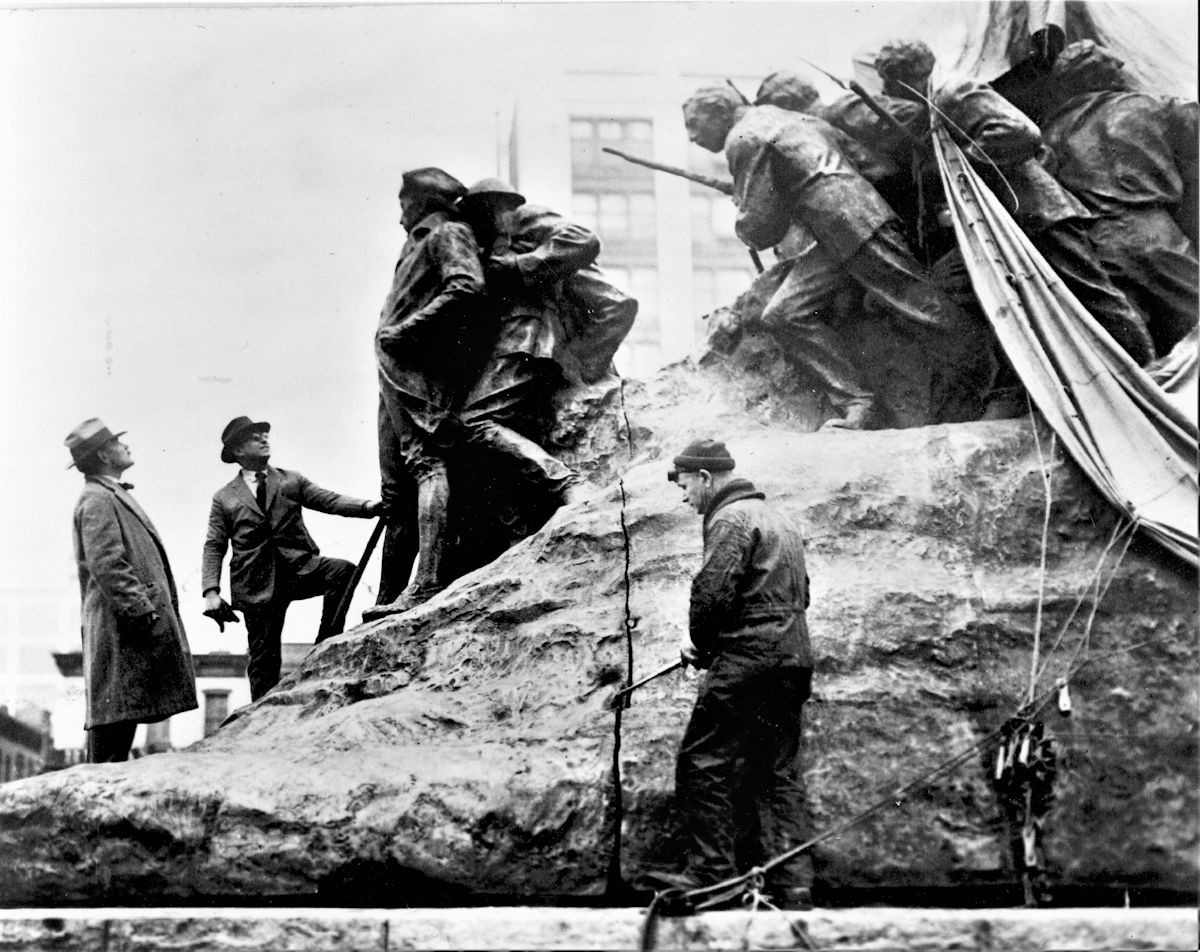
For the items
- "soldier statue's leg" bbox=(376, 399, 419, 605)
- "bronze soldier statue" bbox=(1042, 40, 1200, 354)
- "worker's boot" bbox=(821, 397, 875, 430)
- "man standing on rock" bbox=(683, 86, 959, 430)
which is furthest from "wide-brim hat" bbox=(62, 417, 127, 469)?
"bronze soldier statue" bbox=(1042, 40, 1200, 354)

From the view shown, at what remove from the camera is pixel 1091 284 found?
24.6 ft

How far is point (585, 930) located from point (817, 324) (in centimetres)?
372

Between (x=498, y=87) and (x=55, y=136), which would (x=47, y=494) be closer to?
(x=55, y=136)

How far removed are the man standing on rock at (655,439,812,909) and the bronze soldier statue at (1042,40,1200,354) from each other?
287cm

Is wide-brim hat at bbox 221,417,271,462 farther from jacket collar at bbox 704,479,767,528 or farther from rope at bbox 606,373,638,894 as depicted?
jacket collar at bbox 704,479,767,528

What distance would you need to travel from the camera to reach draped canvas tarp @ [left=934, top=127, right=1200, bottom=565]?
21.5 ft

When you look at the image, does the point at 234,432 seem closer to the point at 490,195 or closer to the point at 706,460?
the point at 490,195

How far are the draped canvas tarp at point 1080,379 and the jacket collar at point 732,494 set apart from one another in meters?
→ 1.67

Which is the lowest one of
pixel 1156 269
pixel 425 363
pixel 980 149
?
pixel 425 363

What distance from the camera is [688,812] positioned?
5.74 metres

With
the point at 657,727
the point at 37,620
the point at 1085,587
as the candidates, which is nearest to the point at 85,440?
the point at 37,620

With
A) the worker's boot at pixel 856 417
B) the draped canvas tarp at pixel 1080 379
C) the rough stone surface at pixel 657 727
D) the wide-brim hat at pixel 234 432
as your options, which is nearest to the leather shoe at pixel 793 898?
the rough stone surface at pixel 657 727

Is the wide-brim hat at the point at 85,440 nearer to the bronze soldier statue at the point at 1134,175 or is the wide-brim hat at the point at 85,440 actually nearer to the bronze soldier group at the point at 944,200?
the bronze soldier group at the point at 944,200

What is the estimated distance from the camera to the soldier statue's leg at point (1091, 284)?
738 cm
